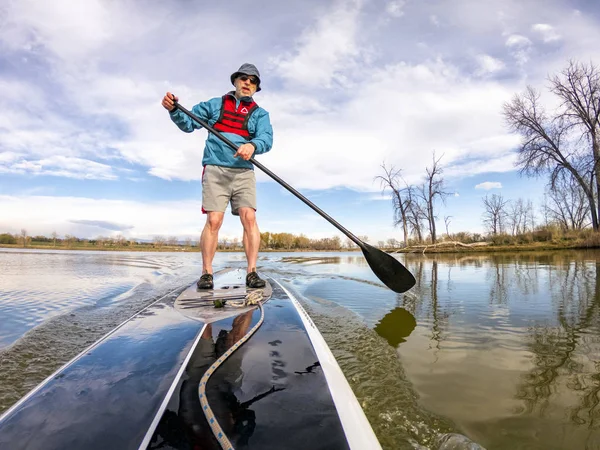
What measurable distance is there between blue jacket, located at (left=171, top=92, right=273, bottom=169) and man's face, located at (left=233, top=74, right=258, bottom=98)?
108 millimetres

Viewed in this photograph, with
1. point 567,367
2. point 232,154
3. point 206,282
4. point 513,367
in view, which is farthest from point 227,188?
point 567,367

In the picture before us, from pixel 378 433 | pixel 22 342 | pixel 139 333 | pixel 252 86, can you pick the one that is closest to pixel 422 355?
pixel 378 433

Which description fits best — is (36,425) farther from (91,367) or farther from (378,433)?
(378,433)

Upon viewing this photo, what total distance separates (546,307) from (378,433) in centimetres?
263

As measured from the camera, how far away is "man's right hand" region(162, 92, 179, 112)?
2.94 m

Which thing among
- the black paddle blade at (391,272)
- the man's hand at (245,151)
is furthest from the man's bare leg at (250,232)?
the black paddle blade at (391,272)

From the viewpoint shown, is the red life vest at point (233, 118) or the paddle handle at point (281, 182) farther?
the red life vest at point (233, 118)

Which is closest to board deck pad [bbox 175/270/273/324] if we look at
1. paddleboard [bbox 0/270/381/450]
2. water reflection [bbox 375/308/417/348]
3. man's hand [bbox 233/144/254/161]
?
paddleboard [bbox 0/270/381/450]

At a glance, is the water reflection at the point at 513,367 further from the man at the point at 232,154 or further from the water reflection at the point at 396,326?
the man at the point at 232,154

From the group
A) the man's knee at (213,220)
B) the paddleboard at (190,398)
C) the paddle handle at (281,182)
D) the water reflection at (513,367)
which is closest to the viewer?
the paddleboard at (190,398)

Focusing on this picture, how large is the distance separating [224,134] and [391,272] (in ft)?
7.14

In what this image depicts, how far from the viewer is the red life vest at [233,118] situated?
311cm

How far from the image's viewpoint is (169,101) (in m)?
2.95

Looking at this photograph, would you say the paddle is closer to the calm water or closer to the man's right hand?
the man's right hand
